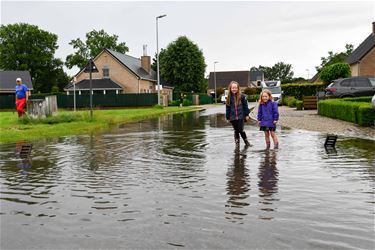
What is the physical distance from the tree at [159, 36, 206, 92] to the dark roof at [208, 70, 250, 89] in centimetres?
3490

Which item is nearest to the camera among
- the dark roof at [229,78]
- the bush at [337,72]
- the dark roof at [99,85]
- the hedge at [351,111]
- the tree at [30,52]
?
the hedge at [351,111]

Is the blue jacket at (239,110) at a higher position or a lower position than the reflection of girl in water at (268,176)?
higher

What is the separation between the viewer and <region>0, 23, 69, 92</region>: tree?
79.9m

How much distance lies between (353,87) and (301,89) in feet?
54.8

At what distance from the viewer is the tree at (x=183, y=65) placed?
74.6m

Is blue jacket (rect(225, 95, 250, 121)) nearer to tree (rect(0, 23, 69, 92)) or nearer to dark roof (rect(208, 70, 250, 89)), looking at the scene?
tree (rect(0, 23, 69, 92))

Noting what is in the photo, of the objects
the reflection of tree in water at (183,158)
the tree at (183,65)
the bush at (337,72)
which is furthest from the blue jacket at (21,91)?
the tree at (183,65)

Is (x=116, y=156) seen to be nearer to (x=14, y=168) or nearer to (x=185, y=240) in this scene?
(x=14, y=168)

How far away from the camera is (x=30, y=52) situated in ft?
268

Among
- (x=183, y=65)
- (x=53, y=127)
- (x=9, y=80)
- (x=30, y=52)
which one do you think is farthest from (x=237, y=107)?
(x=30, y=52)

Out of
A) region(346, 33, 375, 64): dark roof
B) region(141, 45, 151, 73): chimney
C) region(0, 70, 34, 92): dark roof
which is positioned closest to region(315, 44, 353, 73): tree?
region(346, 33, 375, 64): dark roof

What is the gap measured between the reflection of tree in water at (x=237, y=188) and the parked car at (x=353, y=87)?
18.5 m

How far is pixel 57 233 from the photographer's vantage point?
14.4ft

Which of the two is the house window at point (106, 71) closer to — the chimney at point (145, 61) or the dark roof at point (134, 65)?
the dark roof at point (134, 65)
